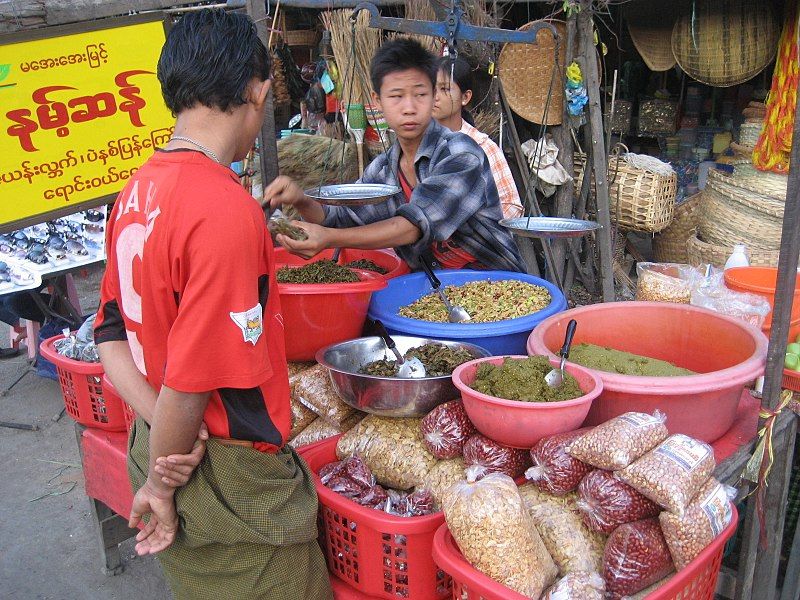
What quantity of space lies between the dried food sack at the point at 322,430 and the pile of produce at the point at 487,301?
40 cm

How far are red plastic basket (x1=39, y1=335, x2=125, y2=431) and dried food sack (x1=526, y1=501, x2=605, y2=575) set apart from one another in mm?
1640

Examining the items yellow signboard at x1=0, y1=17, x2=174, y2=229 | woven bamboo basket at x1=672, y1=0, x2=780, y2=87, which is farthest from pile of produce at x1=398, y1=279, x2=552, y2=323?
woven bamboo basket at x1=672, y1=0, x2=780, y2=87

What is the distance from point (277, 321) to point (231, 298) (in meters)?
0.23

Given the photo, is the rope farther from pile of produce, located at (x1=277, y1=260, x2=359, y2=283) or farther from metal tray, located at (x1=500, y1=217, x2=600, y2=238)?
pile of produce, located at (x1=277, y1=260, x2=359, y2=283)

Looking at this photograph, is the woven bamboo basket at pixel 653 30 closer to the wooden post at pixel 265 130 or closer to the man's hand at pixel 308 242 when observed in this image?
the wooden post at pixel 265 130

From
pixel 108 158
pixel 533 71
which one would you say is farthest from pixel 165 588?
pixel 533 71

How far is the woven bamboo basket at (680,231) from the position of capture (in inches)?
215

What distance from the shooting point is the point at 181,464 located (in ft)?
4.61

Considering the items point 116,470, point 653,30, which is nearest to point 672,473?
point 116,470

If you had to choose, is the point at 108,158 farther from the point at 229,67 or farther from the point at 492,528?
the point at 492,528

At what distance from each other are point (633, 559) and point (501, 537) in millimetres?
270

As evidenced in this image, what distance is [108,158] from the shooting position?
9.49ft

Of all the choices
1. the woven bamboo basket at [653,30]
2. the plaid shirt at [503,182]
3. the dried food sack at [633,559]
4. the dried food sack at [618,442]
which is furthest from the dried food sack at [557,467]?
the woven bamboo basket at [653,30]

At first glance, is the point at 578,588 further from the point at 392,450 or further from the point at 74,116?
the point at 74,116
